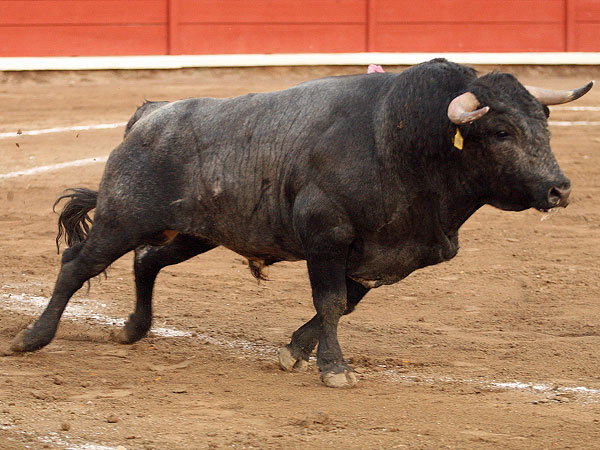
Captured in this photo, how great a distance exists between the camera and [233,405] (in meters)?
4.17

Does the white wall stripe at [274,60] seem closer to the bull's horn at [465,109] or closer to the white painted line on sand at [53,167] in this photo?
the white painted line on sand at [53,167]

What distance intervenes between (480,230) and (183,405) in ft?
13.6

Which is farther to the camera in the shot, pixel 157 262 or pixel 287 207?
pixel 157 262

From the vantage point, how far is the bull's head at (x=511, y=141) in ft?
13.3

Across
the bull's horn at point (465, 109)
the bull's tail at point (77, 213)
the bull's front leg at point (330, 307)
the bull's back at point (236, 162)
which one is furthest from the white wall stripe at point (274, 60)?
the bull's horn at point (465, 109)

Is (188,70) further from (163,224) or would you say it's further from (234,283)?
(163,224)

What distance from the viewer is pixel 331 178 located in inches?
172

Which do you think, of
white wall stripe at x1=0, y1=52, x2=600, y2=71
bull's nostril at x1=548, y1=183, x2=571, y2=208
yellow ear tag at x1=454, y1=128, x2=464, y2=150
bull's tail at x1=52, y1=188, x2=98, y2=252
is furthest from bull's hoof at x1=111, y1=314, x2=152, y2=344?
white wall stripe at x1=0, y1=52, x2=600, y2=71

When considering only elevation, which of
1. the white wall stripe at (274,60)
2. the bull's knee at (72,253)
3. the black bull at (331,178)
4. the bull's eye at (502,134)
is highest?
the bull's eye at (502,134)

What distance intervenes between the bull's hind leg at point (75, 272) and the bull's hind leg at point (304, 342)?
2.89 ft

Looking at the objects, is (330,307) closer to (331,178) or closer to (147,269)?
(331,178)

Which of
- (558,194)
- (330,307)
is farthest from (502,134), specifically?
(330,307)

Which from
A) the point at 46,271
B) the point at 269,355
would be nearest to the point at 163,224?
the point at 269,355

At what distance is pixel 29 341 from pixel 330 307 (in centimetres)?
145
